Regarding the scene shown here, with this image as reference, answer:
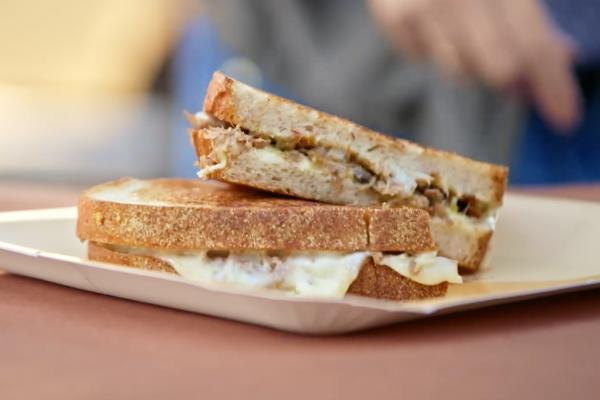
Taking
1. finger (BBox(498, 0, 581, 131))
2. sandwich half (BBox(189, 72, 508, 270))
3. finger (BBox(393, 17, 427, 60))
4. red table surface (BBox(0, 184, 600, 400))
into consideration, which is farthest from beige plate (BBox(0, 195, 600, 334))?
finger (BBox(393, 17, 427, 60))

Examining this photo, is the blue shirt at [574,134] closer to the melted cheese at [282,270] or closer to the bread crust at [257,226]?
the bread crust at [257,226]

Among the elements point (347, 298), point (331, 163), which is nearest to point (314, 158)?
point (331, 163)

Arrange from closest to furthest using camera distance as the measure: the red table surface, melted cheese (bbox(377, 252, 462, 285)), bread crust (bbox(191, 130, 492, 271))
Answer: the red table surface < melted cheese (bbox(377, 252, 462, 285)) < bread crust (bbox(191, 130, 492, 271))

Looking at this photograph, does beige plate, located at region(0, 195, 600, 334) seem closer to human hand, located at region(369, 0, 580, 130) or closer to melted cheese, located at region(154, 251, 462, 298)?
melted cheese, located at region(154, 251, 462, 298)

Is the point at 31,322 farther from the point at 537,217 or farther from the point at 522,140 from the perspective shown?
the point at 522,140

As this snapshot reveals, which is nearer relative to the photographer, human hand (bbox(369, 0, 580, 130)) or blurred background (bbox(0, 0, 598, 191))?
human hand (bbox(369, 0, 580, 130))

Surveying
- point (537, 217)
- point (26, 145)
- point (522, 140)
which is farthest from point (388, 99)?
point (26, 145)

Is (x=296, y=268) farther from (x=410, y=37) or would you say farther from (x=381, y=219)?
(x=410, y=37)

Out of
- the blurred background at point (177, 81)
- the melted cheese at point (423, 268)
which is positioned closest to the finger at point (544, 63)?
the blurred background at point (177, 81)
